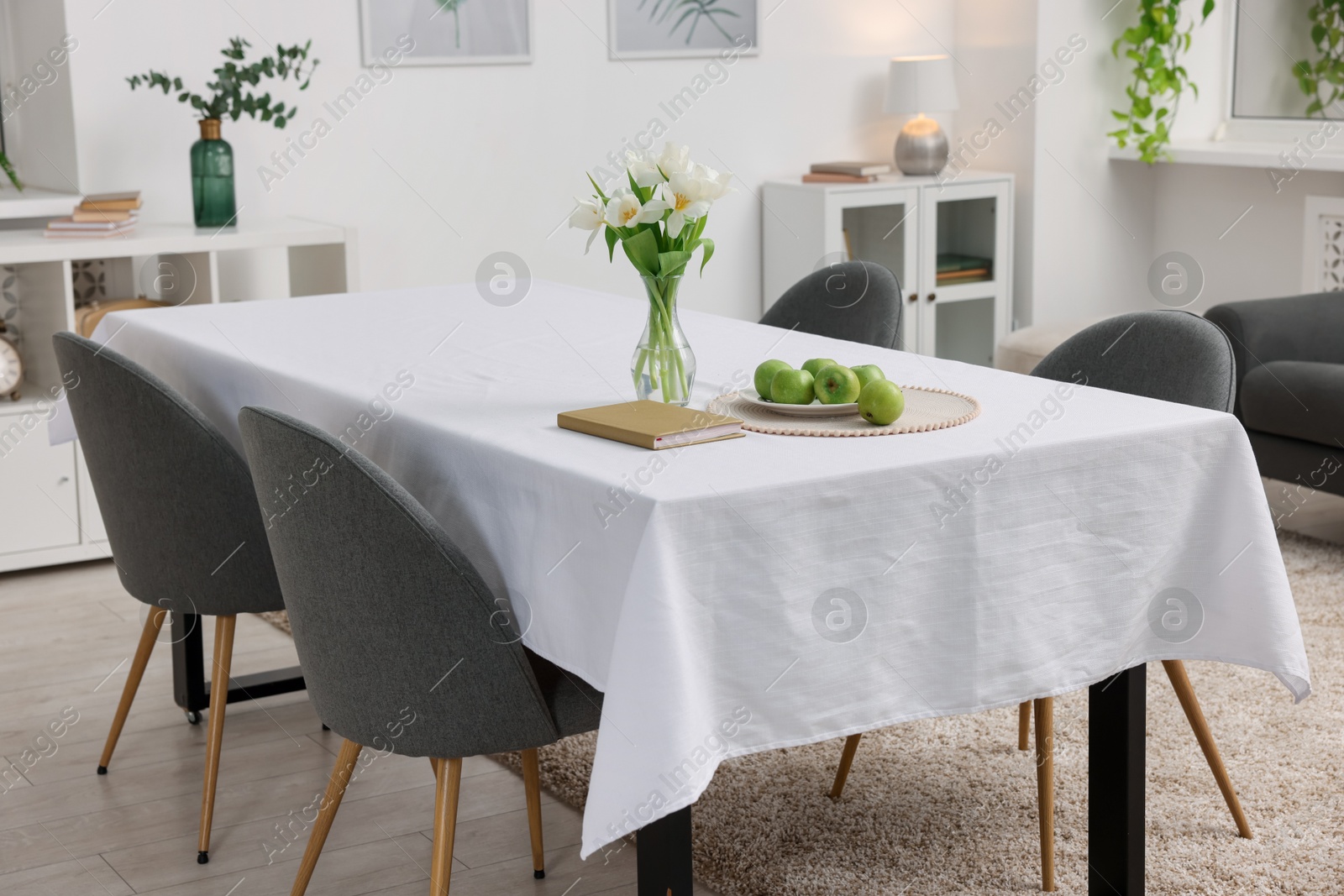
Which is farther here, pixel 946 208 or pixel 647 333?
pixel 946 208

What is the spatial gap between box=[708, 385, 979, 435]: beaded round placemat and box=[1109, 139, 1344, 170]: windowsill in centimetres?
355

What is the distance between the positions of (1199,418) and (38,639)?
278cm

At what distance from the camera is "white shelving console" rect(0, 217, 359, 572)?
3.97m

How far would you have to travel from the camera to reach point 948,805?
100.0 inches


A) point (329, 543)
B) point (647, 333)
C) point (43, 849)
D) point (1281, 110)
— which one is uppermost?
point (1281, 110)

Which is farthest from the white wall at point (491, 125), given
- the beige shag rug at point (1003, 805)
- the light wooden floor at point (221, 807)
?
the beige shag rug at point (1003, 805)

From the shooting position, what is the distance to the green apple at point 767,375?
2.04m

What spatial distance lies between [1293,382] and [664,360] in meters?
2.43

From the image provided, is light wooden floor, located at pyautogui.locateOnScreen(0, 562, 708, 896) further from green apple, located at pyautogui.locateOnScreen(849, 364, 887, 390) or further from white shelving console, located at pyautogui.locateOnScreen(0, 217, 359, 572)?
green apple, located at pyautogui.locateOnScreen(849, 364, 887, 390)

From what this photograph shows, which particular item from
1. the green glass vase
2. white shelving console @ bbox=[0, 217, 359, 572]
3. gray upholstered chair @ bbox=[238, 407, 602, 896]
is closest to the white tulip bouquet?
gray upholstered chair @ bbox=[238, 407, 602, 896]

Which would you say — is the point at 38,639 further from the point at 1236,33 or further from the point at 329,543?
the point at 1236,33

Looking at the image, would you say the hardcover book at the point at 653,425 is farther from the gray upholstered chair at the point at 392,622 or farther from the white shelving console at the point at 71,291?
the white shelving console at the point at 71,291

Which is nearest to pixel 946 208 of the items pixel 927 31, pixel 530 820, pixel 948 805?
pixel 927 31

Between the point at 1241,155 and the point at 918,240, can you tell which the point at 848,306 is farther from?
the point at 1241,155
